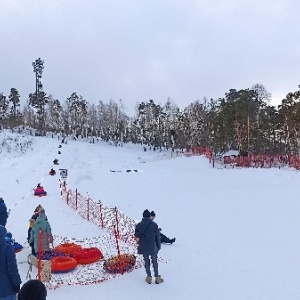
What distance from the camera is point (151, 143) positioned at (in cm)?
8769

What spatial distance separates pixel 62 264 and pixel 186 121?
70.7 meters

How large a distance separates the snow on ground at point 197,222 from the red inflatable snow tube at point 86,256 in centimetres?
126

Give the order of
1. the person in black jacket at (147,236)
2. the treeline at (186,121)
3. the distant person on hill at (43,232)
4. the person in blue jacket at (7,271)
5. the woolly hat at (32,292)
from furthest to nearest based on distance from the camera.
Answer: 1. the treeline at (186,121)
2. the distant person on hill at (43,232)
3. the person in black jacket at (147,236)
4. the person in blue jacket at (7,271)
5. the woolly hat at (32,292)

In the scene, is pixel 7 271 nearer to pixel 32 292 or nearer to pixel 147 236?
pixel 32 292

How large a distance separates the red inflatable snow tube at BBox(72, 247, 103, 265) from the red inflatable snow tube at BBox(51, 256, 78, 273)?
1.41 ft

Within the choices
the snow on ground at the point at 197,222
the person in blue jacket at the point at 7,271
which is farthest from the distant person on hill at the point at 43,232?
the person in blue jacket at the point at 7,271

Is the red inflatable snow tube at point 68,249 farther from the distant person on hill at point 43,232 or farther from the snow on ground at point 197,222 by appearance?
the snow on ground at point 197,222

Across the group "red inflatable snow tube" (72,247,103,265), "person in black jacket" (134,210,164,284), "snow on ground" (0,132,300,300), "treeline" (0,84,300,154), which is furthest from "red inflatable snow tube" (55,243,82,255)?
"treeline" (0,84,300,154)

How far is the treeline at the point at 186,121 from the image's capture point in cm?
5641

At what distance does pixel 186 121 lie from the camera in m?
78.9

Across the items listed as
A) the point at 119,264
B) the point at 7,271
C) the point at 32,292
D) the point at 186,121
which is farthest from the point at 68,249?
the point at 186,121

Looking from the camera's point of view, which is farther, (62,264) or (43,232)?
(43,232)

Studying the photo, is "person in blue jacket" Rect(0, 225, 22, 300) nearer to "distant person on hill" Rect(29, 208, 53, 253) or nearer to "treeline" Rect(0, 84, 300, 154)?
"distant person on hill" Rect(29, 208, 53, 253)

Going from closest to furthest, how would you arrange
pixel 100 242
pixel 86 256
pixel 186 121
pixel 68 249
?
pixel 86 256
pixel 68 249
pixel 100 242
pixel 186 121
